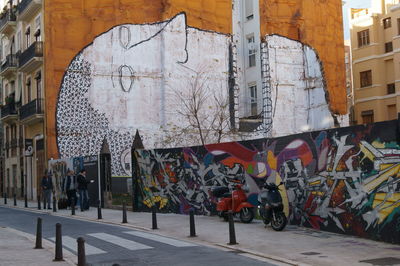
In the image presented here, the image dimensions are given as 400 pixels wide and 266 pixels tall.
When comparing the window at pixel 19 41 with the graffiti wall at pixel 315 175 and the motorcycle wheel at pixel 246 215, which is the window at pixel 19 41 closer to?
the graffiti wall at pixel 315 175

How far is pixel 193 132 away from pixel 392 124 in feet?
84.6

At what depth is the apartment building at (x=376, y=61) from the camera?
4350cm

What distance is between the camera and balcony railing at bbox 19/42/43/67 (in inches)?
1405

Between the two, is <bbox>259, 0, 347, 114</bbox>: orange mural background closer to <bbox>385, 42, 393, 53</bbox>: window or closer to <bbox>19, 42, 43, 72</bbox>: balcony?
<bbox>385, 42, 393, 53</bbox>: window

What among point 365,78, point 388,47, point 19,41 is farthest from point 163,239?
point 365,78

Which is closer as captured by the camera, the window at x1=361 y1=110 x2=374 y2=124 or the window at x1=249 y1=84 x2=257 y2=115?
the window at x1=249 y1=84 x2=257 y2=115

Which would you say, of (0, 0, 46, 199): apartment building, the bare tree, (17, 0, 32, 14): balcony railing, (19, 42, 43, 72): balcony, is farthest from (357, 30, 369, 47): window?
(17, 0, 32, 14): balcony railing

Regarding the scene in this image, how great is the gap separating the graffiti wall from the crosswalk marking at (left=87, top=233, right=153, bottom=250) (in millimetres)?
4631

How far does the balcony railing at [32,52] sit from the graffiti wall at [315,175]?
17574mm

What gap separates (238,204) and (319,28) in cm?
2813

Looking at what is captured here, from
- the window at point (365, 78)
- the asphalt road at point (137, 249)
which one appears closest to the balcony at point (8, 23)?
the window at point (365, 78)

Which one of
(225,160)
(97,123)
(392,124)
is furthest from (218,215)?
(97,123)

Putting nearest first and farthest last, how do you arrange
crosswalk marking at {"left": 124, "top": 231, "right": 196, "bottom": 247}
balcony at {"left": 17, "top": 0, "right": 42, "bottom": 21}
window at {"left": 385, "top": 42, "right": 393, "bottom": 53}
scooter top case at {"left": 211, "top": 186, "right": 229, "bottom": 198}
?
crosswalk marking at {"left": 124, "top": 231, "right": 196, "bottom": 247}
scooter top case at {"left": 211, "top": 186, "right": 229, "bottom": 198}
balcony at {"left": 17, "top": 0, "right": 42, "bottom": 21}
window at {"left": 385, "top": 42, "right": 393, "bottom": 53}

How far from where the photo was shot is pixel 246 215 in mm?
16578
